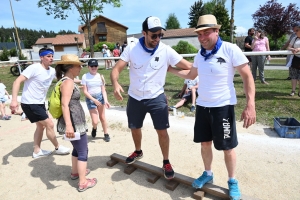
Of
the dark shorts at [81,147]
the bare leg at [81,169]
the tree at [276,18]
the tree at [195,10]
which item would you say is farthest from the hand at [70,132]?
the tree at [195,10]

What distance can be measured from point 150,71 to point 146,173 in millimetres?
1628

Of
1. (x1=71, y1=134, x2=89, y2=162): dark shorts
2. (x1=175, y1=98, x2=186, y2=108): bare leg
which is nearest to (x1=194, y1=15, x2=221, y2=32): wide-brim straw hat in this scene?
(x1=71, y1=134, x2=89, y2=162): dark shorts

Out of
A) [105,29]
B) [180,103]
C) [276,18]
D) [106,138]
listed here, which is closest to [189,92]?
[180,103]

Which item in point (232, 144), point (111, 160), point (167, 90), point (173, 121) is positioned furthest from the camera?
point (167, 90)

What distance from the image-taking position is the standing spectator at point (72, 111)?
2.70 metres

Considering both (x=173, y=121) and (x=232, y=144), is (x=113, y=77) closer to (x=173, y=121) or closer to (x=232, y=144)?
(x=232, y=144)

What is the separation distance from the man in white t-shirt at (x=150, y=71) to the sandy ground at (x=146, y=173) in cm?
59

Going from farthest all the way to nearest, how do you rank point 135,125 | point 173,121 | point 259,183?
point 173,121
point 135,125
point 259,183

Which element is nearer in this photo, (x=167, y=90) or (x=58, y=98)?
(x=58, y=98)

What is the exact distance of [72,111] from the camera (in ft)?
9.32

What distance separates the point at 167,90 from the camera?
26.6ft

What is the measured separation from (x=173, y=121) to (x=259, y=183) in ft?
9.11

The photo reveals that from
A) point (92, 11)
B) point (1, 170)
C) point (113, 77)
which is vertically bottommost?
point (1, 170)

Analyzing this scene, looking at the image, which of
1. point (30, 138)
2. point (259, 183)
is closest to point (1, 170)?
point (30, 138)
